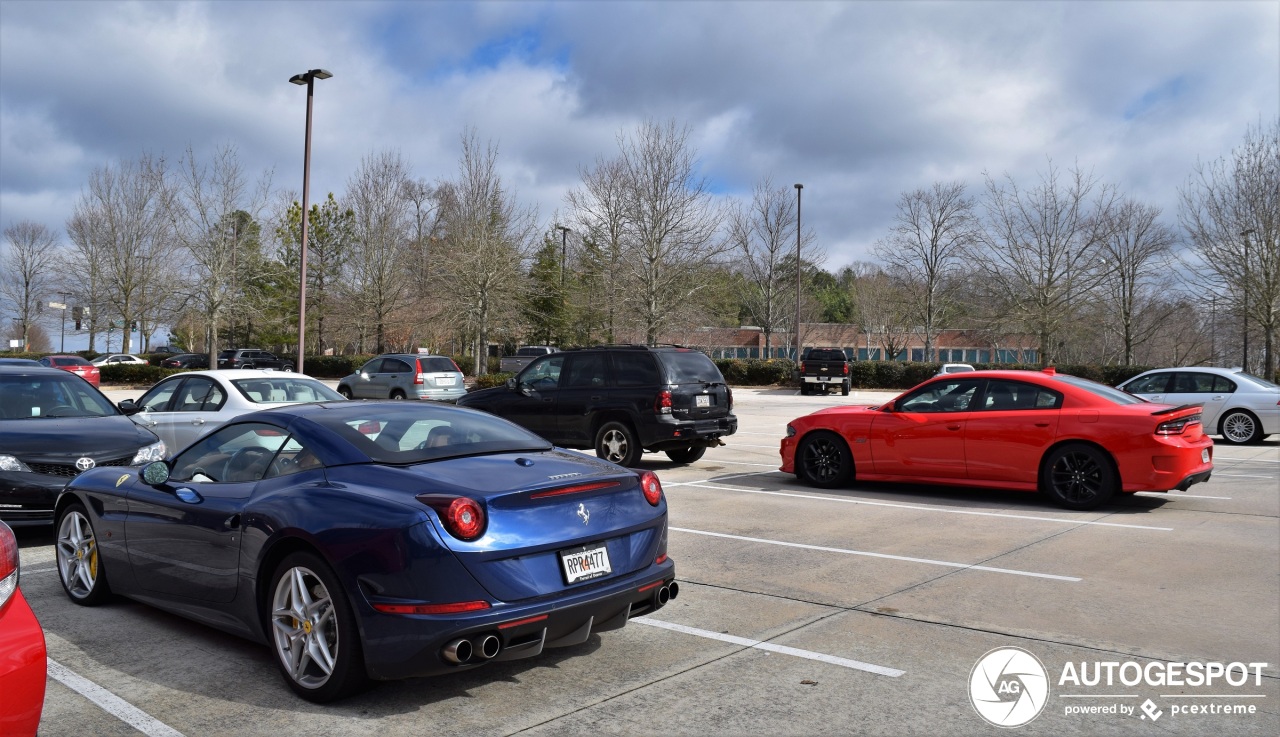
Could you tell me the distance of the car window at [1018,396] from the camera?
10242 millimetres

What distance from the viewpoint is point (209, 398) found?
38.1 ft

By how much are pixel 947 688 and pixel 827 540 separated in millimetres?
3793

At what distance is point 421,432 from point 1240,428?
57.2 feet

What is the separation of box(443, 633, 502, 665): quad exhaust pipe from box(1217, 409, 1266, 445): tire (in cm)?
1782

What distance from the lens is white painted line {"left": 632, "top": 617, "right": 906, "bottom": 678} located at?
4.87 m

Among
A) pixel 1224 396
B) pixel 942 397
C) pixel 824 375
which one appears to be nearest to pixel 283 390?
pixel 942 397

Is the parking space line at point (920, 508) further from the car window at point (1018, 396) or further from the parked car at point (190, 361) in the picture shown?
the parked car at point (190, 361)

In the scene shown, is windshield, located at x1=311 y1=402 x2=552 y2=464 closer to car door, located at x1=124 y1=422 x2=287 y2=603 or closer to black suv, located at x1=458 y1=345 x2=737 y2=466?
car door, located at x1=124 y1=422 x2=287 y2=603

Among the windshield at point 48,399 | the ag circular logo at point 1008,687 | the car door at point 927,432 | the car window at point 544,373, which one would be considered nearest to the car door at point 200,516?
the ag circular logo at point 1008,687

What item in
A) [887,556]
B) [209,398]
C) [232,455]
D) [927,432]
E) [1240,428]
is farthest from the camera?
[1240,428]

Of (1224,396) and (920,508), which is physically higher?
(1224,396)

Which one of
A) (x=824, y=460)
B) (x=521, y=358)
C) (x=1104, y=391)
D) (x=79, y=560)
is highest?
(x=521, y=358)

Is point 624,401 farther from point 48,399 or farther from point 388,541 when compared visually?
point 388,541

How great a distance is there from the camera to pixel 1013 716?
14.1ft
